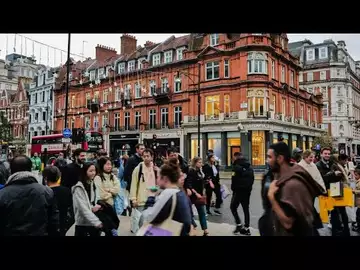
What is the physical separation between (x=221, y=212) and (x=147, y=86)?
26.5m

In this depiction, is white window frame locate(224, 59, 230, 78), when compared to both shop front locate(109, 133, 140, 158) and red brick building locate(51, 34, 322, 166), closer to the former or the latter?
red brick building locate(51, 34, 322, 166)

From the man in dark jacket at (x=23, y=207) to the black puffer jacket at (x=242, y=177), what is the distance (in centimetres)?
429

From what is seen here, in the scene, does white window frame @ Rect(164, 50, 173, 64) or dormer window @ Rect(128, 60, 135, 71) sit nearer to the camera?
white window frame @ Rect(164, 50, 173, 64)

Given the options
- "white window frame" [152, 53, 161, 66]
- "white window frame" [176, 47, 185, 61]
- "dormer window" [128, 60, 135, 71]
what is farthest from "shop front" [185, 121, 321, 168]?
"dormer window" [128, 60, 135, 71]

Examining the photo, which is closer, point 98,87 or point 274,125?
point 274,125

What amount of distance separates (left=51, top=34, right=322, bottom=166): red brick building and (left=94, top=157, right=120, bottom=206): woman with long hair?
61.4 ft

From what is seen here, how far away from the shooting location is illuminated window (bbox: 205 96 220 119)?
29.8m

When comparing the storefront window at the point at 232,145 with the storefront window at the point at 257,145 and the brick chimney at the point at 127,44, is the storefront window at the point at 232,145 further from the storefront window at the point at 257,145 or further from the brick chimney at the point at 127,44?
the brick chimney at the point at 127,44

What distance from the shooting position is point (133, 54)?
37.8m

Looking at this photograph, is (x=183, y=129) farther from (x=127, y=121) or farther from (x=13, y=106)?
(x=13, y=106)

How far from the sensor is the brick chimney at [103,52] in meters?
42.2

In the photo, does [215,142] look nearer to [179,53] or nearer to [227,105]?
[227,105]

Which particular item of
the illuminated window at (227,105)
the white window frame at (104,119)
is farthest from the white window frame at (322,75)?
the white window frame at (104,119)
